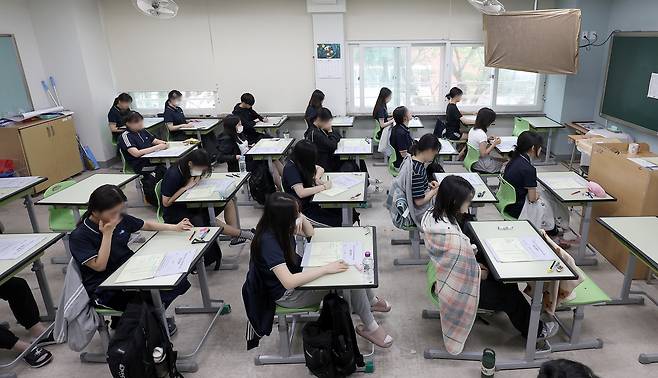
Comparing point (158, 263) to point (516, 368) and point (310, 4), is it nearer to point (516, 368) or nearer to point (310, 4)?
point (516, 368)

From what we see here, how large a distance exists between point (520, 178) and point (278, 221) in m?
2.30

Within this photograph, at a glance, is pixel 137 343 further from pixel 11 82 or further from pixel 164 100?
pixel 164 100

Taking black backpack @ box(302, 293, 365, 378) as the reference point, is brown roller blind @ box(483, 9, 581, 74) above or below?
above

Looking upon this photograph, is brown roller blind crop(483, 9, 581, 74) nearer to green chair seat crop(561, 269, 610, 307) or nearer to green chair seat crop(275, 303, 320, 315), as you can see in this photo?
green chair seat crop(561, 269, 610, 307)

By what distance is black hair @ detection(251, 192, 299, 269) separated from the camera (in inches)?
96.7

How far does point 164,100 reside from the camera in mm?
7812

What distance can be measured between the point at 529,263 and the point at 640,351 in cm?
112

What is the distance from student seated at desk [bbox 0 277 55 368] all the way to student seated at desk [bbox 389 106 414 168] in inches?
143

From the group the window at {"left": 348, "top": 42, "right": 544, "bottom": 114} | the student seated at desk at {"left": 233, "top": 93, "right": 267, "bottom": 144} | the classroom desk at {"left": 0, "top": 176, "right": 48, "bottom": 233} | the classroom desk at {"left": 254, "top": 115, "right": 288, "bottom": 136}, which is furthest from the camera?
the window at {"left": 348, "top": 42, "right": 544, "bottom": 114}

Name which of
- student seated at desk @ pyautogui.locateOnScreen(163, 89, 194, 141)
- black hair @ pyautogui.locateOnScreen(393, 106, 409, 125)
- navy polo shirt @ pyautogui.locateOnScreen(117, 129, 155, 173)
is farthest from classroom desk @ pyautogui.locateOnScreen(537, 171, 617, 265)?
student seated at desk @ pyautogui.locateOnScreen(163, 89, 194, 141)

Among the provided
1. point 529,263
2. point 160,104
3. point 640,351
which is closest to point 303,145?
point 529,263

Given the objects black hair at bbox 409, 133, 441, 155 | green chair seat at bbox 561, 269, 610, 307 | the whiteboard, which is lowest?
green chair seat at bbox 561, 269, 610, 307

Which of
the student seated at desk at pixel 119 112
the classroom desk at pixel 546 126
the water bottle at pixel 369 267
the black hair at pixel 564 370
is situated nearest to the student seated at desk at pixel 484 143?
the classroom desk at pixel 546 126

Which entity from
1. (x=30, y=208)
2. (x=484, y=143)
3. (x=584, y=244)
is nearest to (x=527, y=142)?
(x=584, y=244)
